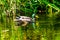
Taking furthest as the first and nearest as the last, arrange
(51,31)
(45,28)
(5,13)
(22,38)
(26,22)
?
(5,13) → (26,22) → (45,28) → (51,31) → (22,38)

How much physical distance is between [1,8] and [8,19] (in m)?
0.65

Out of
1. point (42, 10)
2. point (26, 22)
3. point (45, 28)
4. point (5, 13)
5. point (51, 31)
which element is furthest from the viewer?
point (42, 10)

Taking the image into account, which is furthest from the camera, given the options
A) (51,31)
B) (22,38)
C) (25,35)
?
(51,31)

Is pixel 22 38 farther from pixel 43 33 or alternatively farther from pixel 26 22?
pixel 26 22

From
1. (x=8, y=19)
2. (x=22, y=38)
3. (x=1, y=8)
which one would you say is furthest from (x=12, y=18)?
(x=22, y=38)

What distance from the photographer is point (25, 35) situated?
555 centimetres

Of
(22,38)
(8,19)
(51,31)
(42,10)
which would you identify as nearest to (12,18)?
(8,19)

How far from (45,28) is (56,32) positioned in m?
0.54

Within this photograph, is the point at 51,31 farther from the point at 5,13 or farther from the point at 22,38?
the point at 5,13

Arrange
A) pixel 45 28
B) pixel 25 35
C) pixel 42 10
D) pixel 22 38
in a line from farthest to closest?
pixel 42 10 < pixel 45 28 < pixel 25 35 < pixel 22 38

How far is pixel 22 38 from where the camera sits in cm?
521

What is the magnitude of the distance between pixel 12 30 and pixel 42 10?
12.1 ft

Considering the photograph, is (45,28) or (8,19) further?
(8,19)

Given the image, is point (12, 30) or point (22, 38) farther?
point (12, 30)
